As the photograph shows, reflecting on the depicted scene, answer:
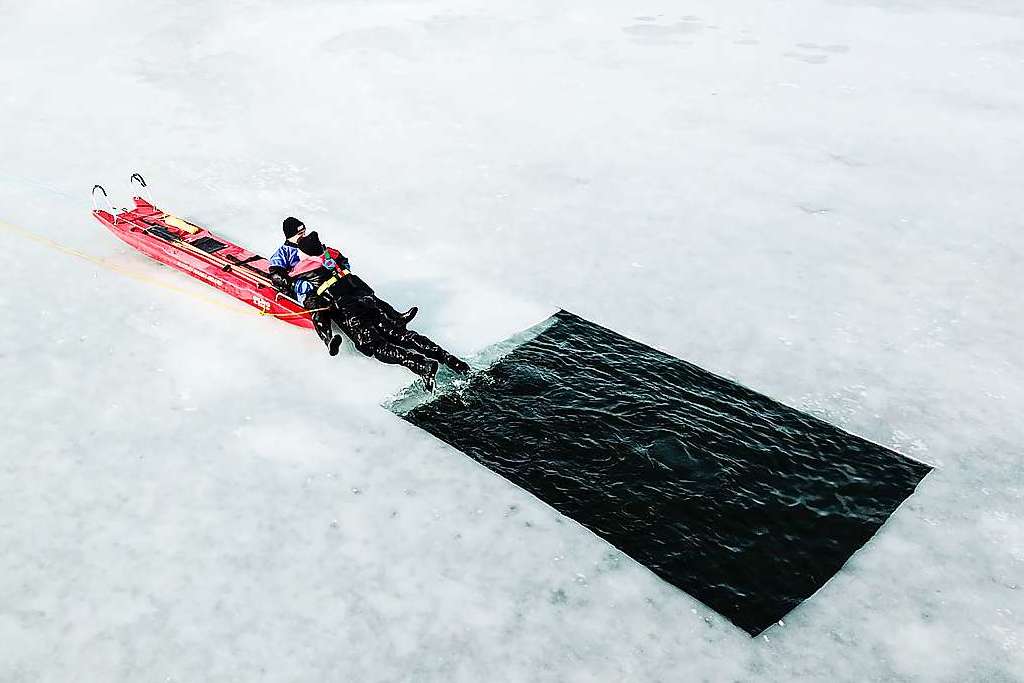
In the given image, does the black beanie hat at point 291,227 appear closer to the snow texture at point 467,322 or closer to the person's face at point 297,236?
the person's face at point 297,236

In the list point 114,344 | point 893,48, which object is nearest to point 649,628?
point 114,344

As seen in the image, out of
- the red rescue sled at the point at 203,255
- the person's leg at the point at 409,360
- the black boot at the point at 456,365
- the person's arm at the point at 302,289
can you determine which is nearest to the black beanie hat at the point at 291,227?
the person's arm at the point at 302,289

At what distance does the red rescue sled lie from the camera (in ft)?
32.5

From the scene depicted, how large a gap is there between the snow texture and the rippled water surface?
253 mm

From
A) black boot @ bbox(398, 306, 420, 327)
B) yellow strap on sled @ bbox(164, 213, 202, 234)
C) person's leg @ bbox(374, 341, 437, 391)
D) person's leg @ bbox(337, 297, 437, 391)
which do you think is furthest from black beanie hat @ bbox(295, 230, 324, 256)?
yellow strap on sled @ bbox(164, 213, 202, 234)

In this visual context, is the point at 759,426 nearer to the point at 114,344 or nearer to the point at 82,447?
the point at 82,447

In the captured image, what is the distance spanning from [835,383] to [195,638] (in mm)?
7075

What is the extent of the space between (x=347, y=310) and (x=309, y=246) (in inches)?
40.6

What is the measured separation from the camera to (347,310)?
30.1ft

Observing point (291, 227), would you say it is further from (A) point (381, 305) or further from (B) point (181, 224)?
(B) point (181, 224)

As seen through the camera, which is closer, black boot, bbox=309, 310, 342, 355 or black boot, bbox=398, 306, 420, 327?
black boot, bbox=398, 306, 420, 327

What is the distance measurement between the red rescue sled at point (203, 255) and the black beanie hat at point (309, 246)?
2.02 ft

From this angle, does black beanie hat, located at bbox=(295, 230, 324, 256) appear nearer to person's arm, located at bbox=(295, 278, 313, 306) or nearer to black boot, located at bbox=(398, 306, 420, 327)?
person's arm, located at bbox=(295, 278, 313, 306)

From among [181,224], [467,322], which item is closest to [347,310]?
[467,322]
